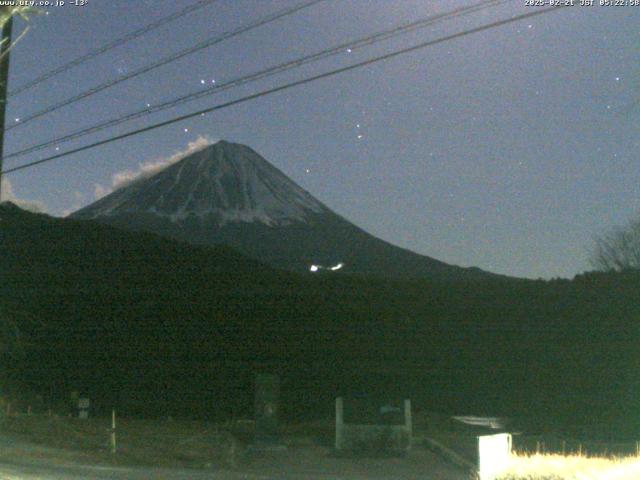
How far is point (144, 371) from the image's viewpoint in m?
27.0

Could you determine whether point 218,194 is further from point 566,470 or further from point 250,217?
point 566,470

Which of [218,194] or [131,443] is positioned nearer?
[131,443]

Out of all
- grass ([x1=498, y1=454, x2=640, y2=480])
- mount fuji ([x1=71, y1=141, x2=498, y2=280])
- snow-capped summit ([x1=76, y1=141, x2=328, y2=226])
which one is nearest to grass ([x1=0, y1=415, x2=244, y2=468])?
grass ([x1=498, y1=454, x2=640, y2=480])

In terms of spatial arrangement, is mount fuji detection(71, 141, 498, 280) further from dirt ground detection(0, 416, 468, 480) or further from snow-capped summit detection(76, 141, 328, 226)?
dirt ground detection(0, 416, 468, 480)

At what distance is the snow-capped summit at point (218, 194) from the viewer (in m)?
67.8

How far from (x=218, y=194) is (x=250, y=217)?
8090 millimetres

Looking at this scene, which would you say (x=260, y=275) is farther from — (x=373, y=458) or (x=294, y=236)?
(x=294, y=236)

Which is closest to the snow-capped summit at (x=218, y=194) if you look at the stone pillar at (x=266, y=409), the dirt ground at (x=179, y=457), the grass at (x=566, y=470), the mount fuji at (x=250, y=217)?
the mount fuji at (x=250, y=217)

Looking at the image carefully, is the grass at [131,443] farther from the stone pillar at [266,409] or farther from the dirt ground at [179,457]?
the stone pillar at [266,409]

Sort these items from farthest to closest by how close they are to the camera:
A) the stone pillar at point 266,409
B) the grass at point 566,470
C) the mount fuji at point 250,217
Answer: the mount fuji at point 250,217 < the stone pillar at point 266,409 < the grass at point 566,470

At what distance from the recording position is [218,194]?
75.7m

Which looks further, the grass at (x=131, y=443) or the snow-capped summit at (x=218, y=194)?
the snow-capped summit at (x=218, y=194)

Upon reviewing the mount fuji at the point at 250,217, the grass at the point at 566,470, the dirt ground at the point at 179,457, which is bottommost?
the dirt ground at the point at 179,457

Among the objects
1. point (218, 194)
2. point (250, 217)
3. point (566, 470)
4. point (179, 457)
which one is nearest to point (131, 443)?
point (179, 457)
